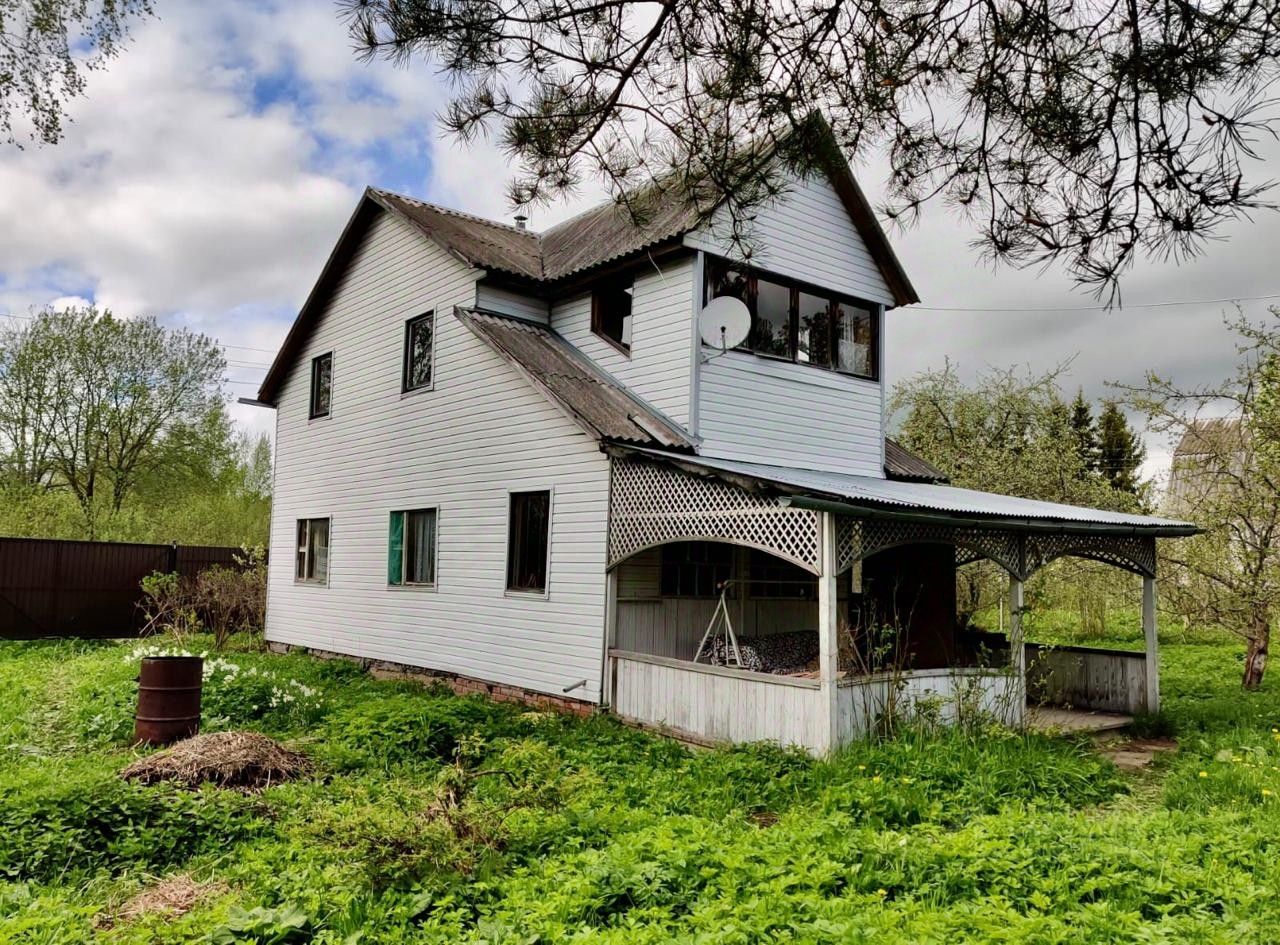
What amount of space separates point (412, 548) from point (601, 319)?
14.7 ft

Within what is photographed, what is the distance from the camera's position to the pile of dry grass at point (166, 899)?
448cm

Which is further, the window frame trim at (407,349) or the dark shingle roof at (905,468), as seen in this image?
the window frame trim at (407,349)

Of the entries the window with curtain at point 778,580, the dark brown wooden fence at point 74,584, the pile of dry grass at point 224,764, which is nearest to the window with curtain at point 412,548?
the window with curtain at point 778,580

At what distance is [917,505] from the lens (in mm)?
8086

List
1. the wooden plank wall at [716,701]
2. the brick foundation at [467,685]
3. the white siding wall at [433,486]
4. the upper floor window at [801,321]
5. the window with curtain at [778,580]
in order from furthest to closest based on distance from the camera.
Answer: the window with curtain at [778,580] → the upper floor window at [801,321] → the white siding wall at [433,486] → the brick foundation at [467,685] → the wooden plank wall at [716,701]

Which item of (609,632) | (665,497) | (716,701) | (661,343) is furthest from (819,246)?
(716,701)

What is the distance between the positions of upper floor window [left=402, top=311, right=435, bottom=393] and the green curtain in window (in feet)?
6.65

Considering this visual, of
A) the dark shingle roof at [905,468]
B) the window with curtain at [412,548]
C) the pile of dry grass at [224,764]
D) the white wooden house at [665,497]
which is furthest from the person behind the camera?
the dark shingle roof at [905,468]

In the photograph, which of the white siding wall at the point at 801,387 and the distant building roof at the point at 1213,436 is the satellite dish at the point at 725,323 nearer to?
the white siding wall at the point at 801,387

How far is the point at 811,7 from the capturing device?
5.40m

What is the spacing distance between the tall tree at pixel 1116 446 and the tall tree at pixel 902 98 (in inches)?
1235

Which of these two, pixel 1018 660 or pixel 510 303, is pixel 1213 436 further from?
pixel 510 303

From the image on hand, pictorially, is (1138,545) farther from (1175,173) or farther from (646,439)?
(1175,173)

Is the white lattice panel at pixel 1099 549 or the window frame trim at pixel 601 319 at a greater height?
the window frame trim at pixel 601 319
